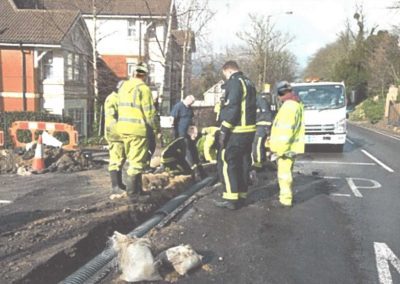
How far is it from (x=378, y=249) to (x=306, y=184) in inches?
165

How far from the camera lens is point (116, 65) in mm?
36500

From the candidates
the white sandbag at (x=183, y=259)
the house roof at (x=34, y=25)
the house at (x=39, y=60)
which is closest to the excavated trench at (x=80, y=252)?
the white sandbag at (x=183, y=259)

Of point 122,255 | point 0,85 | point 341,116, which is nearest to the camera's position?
point 122,255

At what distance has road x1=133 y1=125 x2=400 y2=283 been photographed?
488 centimetres

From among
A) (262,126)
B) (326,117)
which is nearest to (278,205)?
(262,126)

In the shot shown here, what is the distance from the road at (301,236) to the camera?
4.88 metres

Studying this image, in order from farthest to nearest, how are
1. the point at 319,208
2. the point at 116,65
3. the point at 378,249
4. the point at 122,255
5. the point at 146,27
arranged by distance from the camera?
the point at 116,65
the point at 146,27
the point at 319,208
the point at 378,249
the point at 122,255

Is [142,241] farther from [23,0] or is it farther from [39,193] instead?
[23,0]

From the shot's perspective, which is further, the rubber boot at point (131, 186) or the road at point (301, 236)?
the rubber boot at point (131, 186)

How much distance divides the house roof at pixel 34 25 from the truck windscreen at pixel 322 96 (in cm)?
1412

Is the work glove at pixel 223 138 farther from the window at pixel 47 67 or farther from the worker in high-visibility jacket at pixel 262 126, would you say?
the window at pixel 47 67

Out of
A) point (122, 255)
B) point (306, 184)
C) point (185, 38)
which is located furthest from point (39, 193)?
point (185, 38)

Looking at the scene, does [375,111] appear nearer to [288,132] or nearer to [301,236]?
[288,132]

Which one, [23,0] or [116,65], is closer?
[23,0]
